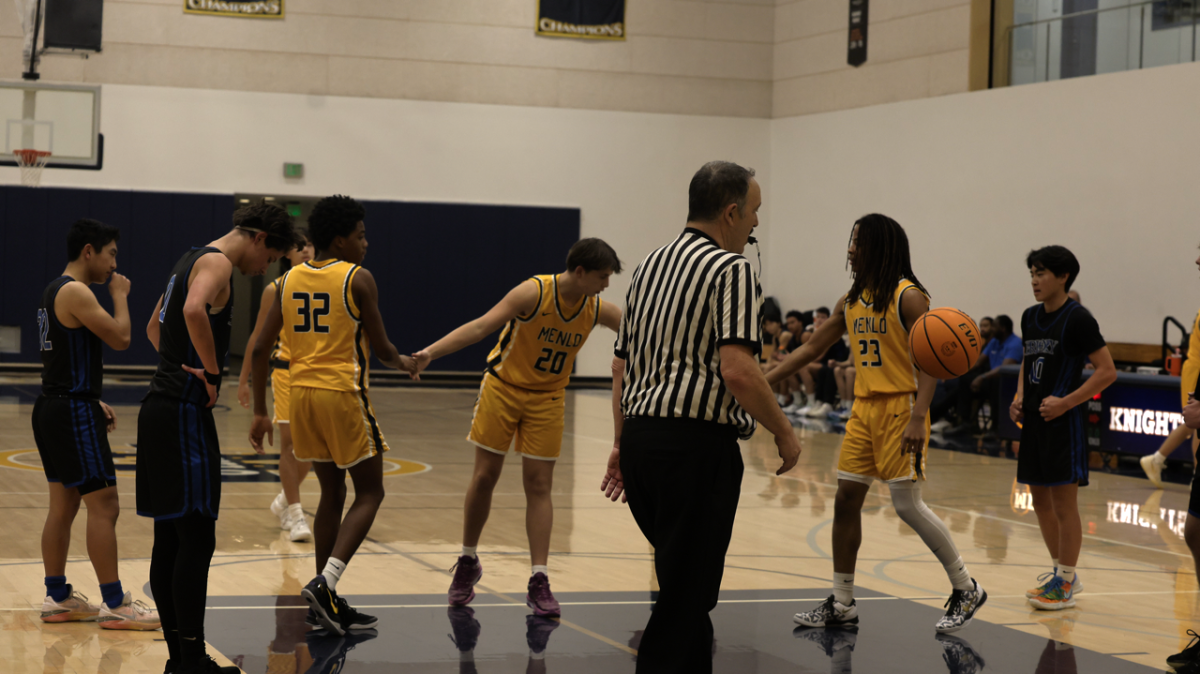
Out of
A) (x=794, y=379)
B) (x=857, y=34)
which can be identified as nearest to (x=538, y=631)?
(x=794, y=379)

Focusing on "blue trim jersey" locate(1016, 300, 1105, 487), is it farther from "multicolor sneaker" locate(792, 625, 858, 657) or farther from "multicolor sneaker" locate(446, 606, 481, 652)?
"multicolor sneaker" locate(446, 606, 481, 652)

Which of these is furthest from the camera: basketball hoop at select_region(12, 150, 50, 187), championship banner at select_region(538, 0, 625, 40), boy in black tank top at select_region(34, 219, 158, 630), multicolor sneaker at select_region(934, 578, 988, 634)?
championship banner at select_region(538, 0, 625, 40)

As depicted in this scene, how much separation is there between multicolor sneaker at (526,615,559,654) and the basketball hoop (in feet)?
43.0

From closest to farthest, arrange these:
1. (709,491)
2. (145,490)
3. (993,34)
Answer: (709,491) → (145,490) → (993,34)

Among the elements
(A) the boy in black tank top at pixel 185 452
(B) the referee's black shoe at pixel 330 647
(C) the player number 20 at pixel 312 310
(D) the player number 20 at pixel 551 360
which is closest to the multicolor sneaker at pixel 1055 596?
(D) the player number 20 at pixel 551 360

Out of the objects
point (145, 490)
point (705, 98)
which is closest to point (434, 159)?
point (705, 98)

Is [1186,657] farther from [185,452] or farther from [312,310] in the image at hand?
[185,452]

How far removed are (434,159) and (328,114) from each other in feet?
5.98

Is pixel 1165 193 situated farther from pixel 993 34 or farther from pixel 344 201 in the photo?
pixel 344 201

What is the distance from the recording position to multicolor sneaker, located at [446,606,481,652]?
16.1 ft

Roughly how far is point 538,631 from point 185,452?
67.9 inches

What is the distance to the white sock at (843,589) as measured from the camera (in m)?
5.34

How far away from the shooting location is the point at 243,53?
1952 cm

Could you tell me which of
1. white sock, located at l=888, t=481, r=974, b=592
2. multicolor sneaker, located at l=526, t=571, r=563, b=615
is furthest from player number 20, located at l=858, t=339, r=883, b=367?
multicolor sneaker, located at l=526, t=571, r=563, b=615
